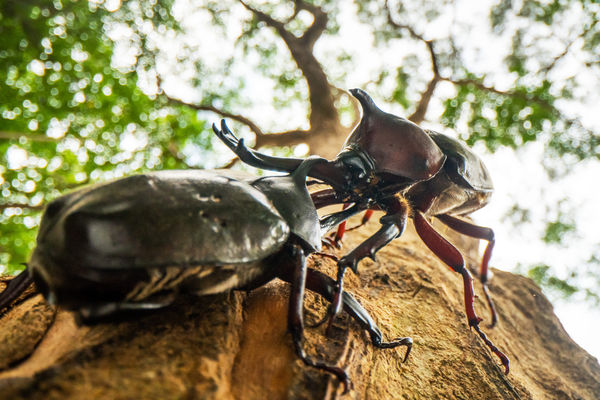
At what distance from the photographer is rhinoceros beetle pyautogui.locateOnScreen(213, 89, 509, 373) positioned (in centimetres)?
165

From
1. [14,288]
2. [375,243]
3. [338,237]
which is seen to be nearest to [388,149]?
[375,243]

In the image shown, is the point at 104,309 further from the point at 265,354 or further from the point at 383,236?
the point at 383,236

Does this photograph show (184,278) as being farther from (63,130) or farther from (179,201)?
(63,130)

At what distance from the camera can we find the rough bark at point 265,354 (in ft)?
2.87

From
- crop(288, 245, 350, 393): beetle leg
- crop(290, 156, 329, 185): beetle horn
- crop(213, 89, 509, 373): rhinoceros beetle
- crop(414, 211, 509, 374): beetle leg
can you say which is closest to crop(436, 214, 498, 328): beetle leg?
crop(213, 89, 509, 373): rhinoceros beetle

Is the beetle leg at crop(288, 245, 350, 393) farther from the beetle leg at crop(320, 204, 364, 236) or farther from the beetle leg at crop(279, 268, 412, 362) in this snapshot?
the beetle leg at crop(320, 204, 364, 236)

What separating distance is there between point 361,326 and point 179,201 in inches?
33.3

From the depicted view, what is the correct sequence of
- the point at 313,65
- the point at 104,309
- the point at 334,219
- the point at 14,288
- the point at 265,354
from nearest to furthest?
the point at 104,309 < the point at 265,354 < the point at 14,288 < the point at 334,219 < the point at 313,65

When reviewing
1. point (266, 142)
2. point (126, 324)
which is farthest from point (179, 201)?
point (266, 142)

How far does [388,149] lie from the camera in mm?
1851

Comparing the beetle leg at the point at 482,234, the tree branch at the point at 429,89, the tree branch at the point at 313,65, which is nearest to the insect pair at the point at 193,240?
the beetle leg at the point at 482,234

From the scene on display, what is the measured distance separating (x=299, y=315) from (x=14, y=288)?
1.07 metres

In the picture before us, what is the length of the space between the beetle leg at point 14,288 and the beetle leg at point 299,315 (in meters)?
0.98

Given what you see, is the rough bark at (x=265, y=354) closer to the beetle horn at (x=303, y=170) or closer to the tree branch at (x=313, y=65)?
the beetle horn at (x=303, y=170)
